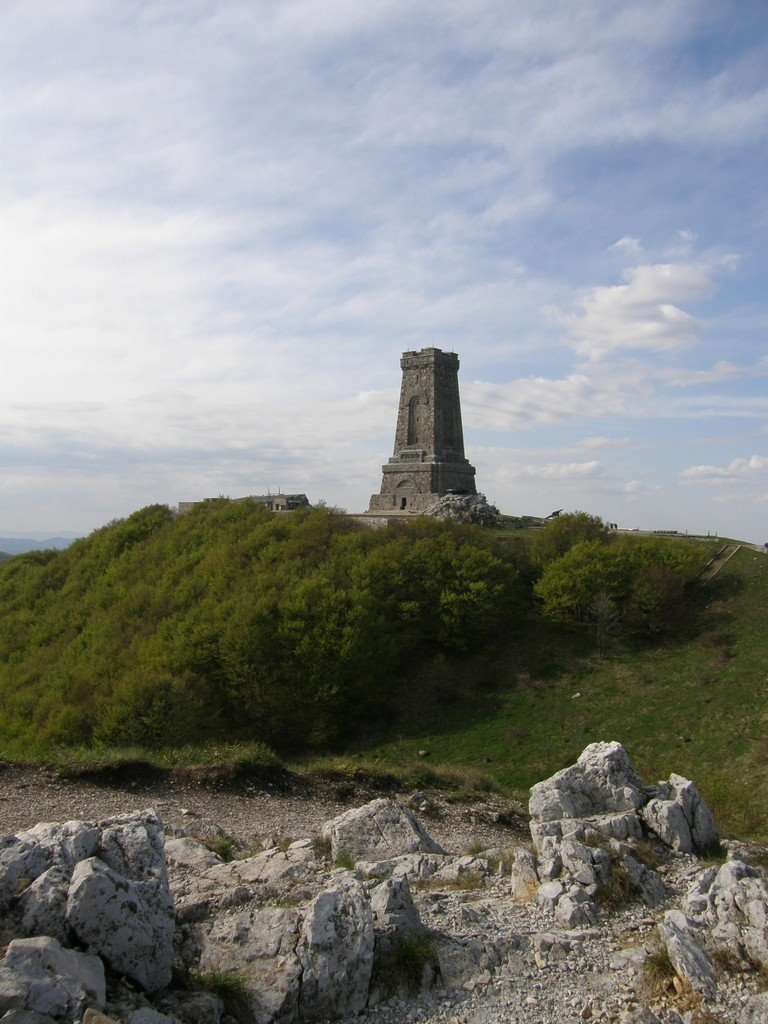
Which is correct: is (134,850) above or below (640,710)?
above

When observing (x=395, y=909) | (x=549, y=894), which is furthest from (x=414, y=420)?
(x=395, y=909)

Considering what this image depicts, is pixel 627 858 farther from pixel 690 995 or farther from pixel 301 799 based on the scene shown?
pixel 301 799

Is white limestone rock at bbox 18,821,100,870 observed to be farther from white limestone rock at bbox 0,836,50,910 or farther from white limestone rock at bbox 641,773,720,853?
white limestone rock at bbox 641,773,720,853

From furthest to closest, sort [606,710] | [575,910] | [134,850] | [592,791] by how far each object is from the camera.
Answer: [606,710], [592,791], [575,910], [134,850]

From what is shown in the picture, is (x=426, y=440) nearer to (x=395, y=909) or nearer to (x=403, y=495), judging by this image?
(x=403, y=495)

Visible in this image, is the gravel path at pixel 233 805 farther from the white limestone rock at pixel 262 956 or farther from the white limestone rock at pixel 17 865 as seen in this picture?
the white limestone rock at pixel 17 865

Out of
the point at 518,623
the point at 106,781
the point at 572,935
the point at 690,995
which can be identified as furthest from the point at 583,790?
the point at 518,623

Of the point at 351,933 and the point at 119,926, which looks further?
the point at 351,933

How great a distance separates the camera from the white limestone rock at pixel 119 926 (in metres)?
6.40

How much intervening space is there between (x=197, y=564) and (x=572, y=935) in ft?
107

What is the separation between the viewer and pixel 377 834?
1086 cm

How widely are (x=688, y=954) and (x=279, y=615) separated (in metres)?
25.7

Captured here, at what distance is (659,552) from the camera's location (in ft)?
120

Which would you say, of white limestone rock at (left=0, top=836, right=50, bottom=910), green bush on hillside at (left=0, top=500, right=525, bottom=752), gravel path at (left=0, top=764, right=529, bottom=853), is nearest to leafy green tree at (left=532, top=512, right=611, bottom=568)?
green bush on hillside at (left=0, top=500, right=525, bottom=752)
